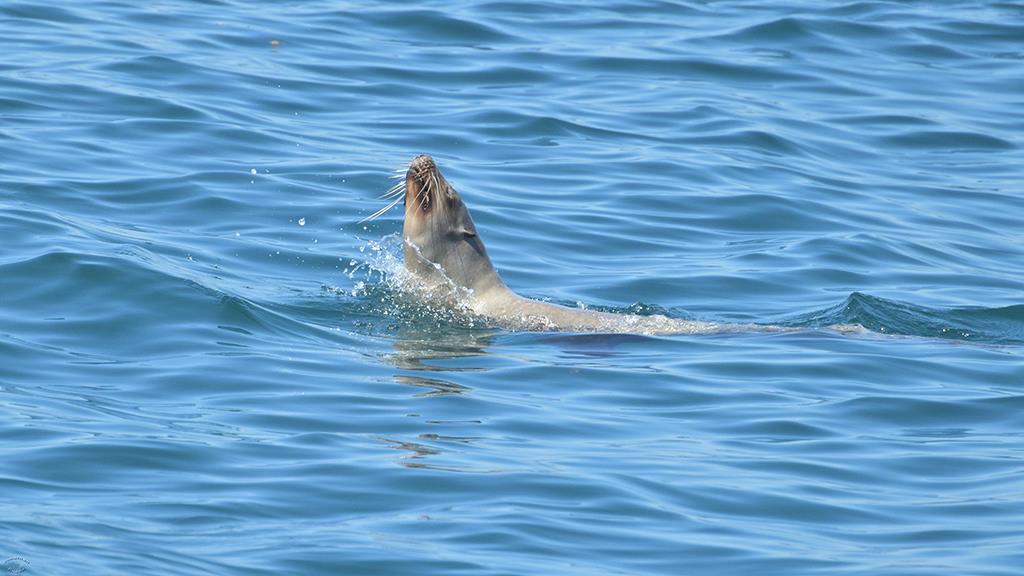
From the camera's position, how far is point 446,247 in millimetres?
11500

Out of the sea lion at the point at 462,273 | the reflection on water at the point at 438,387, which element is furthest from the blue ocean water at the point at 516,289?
the sea lion at the point at 462,273

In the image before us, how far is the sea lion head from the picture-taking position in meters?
11.4

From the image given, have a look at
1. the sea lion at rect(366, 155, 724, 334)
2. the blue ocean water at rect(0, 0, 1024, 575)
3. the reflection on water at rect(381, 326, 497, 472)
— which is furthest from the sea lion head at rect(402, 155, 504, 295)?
the reflection on water at rect(381, 326, 497, 472)

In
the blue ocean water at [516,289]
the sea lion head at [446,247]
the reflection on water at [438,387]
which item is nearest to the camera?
the blue ocean water at [516,289]

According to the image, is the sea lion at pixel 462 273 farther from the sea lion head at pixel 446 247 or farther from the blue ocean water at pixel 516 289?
the blue ocean water at pixel 516 289

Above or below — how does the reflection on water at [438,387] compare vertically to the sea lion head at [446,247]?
below

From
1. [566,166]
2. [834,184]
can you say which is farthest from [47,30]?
[834,184]

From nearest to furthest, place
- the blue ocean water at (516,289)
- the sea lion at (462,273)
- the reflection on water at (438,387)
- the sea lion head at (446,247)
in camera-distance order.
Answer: the blue ocean water at (516,289) → the reflection on water at (438,387) → the sea lion at (462,273) → the sea lion head at (446,247)

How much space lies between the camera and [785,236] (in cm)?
1444

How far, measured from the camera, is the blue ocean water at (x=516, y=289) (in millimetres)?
7359

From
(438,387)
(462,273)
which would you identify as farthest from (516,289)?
(438,387)

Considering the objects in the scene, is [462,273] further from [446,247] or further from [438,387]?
[438,387]

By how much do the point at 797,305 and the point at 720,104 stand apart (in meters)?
6.17

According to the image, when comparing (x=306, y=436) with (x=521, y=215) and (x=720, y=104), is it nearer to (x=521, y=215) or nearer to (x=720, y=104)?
(x=521, y=215)
